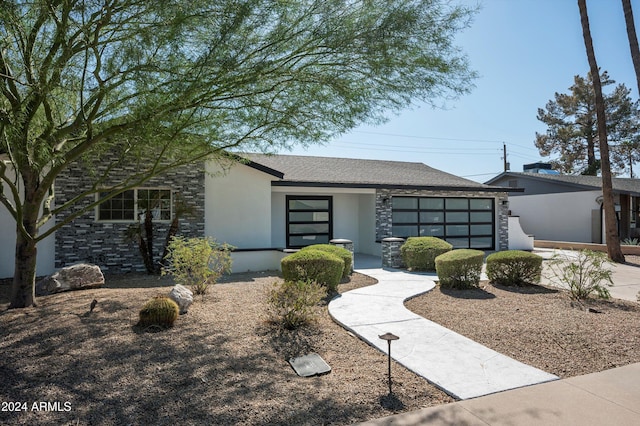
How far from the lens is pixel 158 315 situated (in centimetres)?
514

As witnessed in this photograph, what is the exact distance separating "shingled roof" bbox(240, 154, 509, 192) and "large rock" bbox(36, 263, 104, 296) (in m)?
4.88

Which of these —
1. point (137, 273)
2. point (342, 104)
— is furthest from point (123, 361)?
point (137, 273)

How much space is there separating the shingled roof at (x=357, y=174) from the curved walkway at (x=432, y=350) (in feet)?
19.3

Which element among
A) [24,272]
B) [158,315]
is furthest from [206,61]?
[24,272]

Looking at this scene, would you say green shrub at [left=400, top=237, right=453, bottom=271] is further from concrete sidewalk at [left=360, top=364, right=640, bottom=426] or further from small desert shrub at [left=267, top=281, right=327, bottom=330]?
concrete sidewalk at [left=360, top=364, right=640, bottom=426]

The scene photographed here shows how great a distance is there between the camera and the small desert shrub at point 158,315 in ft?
16.9

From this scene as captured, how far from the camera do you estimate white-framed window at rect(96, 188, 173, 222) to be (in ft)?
Result: 33.8

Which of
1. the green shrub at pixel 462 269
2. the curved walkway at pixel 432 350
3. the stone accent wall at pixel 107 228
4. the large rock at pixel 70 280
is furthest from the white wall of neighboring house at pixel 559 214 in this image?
the large rock at pixel 70 280

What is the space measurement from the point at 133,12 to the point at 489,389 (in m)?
6.07

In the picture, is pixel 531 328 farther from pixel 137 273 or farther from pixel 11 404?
pixel 137 273

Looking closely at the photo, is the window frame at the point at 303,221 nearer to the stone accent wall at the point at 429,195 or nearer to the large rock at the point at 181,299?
the stone accent wall at the point at 429,195

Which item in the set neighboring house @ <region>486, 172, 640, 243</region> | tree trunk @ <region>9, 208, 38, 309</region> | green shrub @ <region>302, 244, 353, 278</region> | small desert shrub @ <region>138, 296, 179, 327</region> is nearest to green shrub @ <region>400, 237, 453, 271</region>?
green shrub @ <region>302, 244, 353, 278</region>

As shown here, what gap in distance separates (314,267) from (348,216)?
24.2 ft

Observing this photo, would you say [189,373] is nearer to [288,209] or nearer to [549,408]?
Result: [549,408]
